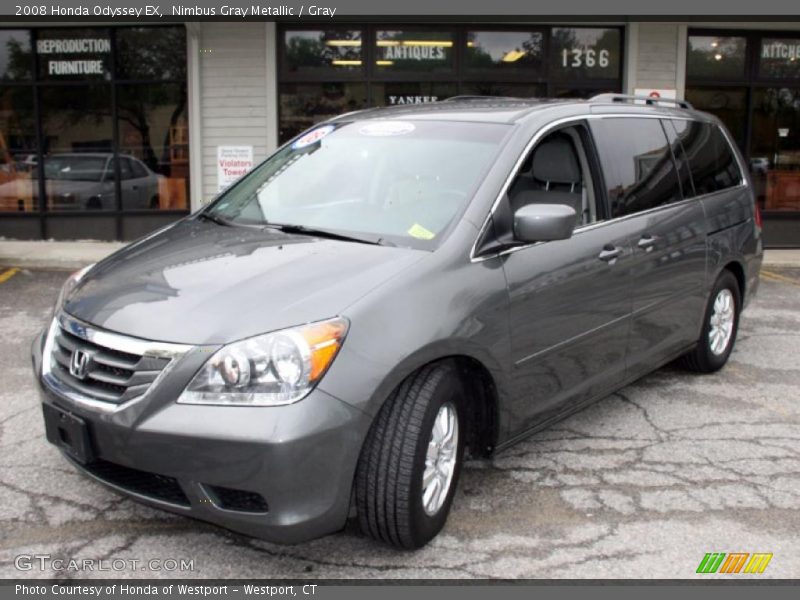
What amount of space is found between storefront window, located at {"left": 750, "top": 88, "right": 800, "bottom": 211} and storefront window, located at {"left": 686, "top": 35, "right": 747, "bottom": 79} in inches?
21.7

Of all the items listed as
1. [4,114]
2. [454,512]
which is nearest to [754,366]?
[454,512]

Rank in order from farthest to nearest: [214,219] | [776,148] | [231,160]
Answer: [776,148] < [231,160] < [214,219]

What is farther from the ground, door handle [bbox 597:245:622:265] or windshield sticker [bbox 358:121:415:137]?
windshield sticker [bbox 358:121:415:137]

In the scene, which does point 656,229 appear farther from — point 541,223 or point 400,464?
point 400,464

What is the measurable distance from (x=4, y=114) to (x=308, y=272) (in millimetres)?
10626

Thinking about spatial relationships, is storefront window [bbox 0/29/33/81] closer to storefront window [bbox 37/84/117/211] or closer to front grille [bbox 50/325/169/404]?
storefront window [bbox 37/84/117/211]

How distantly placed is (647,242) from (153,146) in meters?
9.15

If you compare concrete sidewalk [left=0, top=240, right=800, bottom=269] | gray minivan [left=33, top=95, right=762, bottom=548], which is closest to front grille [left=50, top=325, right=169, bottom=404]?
gray minivan [left=33, top=95, right=762, bottom=548]

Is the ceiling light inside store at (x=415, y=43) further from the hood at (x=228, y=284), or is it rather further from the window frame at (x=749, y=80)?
the hood at (x=228, y=284)

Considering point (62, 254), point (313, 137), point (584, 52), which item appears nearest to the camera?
point (313, 137)

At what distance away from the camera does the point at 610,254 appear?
4.34m

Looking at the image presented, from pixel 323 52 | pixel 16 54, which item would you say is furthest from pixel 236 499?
pixel 16 54

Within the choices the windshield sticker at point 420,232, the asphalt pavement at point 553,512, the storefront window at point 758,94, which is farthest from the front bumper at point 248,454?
the storefront window at point 758,94

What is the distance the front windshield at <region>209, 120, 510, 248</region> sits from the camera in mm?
3777
